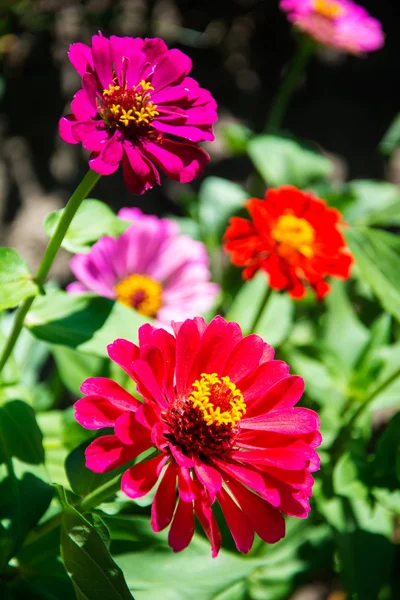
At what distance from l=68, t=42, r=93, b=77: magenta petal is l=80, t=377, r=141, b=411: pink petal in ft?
0.83

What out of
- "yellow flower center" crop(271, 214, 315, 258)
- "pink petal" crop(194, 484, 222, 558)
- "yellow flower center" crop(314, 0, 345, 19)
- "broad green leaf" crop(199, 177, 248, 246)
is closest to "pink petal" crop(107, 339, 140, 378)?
"pink petal" crop(194, 484, 222, 558)

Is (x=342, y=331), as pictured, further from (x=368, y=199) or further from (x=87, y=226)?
(x=87, y=226)

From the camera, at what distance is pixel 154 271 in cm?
98

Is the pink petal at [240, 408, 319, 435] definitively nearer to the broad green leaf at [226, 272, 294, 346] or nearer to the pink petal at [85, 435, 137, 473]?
the pink petal at [85, 435, 137, 473]

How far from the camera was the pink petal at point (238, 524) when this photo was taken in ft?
1.57

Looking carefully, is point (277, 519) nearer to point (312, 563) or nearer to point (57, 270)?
point (312, 563)

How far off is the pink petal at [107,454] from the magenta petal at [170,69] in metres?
0.32

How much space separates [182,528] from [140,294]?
20.2 inches

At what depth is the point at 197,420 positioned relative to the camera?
527 mm

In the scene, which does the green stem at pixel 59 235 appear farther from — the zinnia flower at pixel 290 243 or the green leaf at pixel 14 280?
the zinnia flower at pixel 290 243

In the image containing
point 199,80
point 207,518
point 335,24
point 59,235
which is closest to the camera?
point 207,518

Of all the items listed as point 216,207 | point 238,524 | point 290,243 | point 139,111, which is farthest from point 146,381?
point 216,207

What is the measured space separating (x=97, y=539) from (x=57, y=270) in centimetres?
93

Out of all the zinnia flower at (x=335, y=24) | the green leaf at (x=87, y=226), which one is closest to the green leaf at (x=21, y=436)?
the green leaf at (x=87, y=226)
